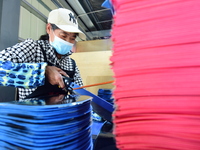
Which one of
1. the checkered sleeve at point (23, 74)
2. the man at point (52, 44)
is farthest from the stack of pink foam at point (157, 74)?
the man at point (52, 44)

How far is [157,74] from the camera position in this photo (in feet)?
0.68

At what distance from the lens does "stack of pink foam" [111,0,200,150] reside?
0.19 m

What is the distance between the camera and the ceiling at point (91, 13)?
299 cm

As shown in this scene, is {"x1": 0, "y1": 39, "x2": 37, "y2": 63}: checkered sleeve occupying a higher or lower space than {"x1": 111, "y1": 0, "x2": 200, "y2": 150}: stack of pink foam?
higher

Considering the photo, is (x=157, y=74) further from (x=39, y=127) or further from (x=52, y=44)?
(x=52, y=44)

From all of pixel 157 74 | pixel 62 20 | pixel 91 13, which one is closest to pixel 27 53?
pixel 62 20

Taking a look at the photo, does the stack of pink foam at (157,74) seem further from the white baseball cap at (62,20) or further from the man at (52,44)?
the white baseball cap at (62,20)

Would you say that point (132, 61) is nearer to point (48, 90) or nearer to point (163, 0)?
point (163, 0)

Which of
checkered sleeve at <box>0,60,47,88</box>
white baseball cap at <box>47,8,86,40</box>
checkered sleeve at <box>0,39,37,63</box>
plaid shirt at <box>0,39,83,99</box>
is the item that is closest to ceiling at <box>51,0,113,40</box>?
white baseball cap at <box>47,8,86,40</box>

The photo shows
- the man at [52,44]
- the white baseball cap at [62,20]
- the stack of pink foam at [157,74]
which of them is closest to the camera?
the stack of pink foam at [157,74]

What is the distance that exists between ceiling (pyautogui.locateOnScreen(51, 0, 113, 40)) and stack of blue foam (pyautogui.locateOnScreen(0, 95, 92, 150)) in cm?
234

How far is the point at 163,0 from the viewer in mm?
212

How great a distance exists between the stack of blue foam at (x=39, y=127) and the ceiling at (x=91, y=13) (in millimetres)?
2339

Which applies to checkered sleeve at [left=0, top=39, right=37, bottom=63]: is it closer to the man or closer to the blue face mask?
the man
